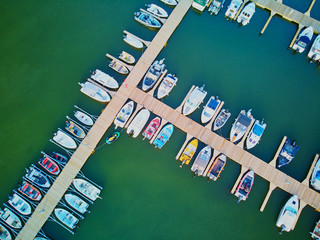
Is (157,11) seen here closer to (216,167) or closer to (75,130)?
(75,130)

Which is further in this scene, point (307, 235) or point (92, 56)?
point (92, 56)

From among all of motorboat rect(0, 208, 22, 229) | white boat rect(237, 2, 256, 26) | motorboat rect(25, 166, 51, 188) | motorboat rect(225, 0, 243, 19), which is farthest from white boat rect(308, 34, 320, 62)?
motorboat rect(0, 208, 22, 229)

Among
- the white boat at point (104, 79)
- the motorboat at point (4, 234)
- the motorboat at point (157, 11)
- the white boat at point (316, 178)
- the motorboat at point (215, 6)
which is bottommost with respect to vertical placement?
the motorboat at point (4, 234)

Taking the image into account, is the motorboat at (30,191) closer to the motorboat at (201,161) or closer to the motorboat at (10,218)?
the motorboat at (10,218)

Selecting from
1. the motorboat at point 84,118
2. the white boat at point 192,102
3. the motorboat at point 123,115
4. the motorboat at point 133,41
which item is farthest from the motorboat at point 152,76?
the motorboat at point 84,118

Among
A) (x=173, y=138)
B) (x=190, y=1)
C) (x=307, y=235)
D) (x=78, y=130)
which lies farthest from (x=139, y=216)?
(x=190, y=1)

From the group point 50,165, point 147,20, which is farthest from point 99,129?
point 147,20

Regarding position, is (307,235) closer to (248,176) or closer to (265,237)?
(265,237)
